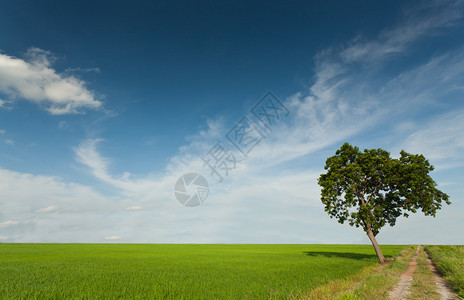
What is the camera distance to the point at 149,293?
42.8 ft

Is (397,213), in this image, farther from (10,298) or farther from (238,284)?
(10,298)

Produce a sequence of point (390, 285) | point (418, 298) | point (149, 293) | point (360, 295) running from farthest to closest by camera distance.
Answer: point (390, 285), point (149, 293), point (418, 298), point (360, 295)

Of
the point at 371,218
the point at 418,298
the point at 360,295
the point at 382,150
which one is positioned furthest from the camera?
the point at 382,150

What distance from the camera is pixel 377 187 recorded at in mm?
31328

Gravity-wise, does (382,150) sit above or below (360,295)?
above

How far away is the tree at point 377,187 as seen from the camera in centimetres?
2894

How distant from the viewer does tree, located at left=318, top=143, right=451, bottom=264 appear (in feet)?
94.9

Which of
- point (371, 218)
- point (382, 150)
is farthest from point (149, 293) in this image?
point (382, 150)

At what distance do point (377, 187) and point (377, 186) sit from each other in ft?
0.63

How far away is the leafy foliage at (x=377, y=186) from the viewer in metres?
28.9

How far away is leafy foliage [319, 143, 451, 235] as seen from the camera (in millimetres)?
28922

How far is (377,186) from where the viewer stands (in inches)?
1239

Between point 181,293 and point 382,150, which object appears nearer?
point 181,293

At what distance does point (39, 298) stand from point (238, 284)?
10314 millimetres
